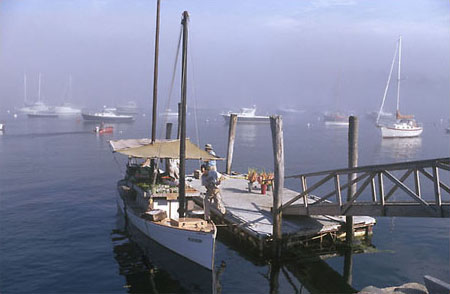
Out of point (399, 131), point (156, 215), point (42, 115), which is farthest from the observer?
point (42, 115)

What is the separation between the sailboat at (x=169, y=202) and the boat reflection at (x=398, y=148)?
146 ft

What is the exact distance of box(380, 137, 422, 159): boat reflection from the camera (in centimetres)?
5992

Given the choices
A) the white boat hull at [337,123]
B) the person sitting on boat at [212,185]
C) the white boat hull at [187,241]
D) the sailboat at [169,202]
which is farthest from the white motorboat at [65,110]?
the white boat hull at [187,241]

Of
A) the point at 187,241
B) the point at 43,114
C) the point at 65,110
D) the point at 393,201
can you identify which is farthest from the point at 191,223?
the point at 65,110

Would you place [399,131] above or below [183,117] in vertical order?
below

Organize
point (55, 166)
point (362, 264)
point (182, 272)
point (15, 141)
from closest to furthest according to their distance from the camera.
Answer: point (182, 272) → point (362, 264) → point (55, 166) → point (15, 141)

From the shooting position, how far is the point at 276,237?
16734mm

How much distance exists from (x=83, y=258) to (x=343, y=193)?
18213 mm

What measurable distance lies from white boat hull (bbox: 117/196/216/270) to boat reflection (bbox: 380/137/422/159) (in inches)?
1856

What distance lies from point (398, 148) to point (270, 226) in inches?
2276

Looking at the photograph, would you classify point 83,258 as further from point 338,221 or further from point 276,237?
point 338,221

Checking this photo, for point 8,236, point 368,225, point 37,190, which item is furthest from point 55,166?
point 368,225

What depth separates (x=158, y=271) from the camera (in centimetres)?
1625

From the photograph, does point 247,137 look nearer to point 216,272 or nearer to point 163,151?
point 163,151
